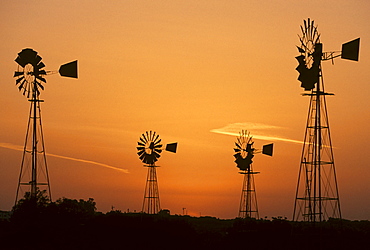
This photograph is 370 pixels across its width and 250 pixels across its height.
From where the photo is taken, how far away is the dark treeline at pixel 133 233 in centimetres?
5719

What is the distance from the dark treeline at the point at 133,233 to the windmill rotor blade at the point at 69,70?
11.4 metres

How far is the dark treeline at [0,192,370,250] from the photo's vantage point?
57.2 meters

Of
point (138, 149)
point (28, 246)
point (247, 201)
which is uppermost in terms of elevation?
point (138, 149)

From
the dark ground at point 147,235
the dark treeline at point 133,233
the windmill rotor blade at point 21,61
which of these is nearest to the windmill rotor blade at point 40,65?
the windmill rotor blade at point 21,61

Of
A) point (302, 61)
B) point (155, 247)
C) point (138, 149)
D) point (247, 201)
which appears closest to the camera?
point (302, 61)

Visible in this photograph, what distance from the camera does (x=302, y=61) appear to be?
5309cm

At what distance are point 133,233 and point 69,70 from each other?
62.9 feet

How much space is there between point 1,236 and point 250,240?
22.7 meters

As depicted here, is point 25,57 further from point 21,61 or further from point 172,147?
point 172,147

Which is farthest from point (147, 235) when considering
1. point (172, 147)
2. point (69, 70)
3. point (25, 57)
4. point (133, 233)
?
point (25, 57)

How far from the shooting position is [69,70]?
52.9 meters

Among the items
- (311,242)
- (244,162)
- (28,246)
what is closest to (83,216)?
(28,246)

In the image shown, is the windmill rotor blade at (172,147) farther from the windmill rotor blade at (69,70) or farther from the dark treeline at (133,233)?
the windmill rotor blade at (69,70)

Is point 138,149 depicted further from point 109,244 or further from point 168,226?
point 109,244
